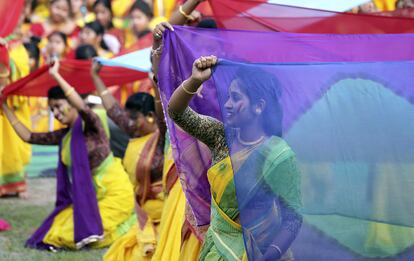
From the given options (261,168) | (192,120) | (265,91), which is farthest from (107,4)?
(261,168)

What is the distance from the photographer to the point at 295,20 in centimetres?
518

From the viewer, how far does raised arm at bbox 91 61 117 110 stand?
593 centimetres

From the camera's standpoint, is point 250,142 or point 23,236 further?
point 23,236

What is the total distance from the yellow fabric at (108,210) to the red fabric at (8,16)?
1.50 metres

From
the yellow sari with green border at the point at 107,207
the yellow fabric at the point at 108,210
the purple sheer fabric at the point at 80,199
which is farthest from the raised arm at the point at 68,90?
the yellow fabric at the point at 108,210

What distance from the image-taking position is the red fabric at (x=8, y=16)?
288 inches

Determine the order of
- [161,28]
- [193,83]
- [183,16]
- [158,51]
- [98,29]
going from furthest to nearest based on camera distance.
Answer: [98,29], [183,16], [158,51], [161,28], [193,83]

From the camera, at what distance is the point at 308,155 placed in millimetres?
3271

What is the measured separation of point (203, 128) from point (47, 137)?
3.17m

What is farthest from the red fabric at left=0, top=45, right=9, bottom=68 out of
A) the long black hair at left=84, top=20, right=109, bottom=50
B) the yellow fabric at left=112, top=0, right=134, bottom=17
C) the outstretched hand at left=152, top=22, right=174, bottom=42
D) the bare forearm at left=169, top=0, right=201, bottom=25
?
the yellow fabric at left=112, top=0, right=134, bottom=17

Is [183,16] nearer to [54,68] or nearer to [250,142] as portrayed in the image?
[250,142]

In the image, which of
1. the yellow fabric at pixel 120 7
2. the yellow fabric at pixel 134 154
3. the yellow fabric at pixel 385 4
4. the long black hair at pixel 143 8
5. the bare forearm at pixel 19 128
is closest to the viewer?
the yellow fabric at pixel 134 154

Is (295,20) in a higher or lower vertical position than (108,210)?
higher

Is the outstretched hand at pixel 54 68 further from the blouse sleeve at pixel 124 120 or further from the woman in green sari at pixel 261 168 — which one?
the woman in green sari at pixel 261 168
